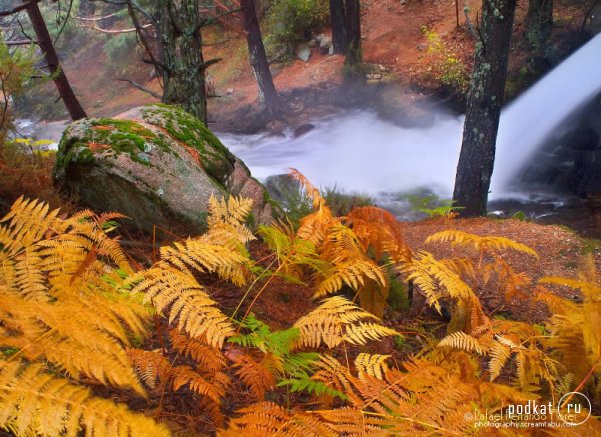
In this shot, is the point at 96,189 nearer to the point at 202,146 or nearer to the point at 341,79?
the point at 202,146

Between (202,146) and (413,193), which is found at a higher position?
(202,146)

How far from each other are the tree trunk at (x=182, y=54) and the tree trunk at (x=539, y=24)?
42.2ft

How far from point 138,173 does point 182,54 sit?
2.59 meters

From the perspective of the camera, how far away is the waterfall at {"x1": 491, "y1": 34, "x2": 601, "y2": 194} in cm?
1198

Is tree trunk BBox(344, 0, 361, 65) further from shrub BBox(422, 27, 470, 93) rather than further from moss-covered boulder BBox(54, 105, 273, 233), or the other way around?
moss-covered boulder BBox(54, 105, 273, 233)

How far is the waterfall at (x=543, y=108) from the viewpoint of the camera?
12.0 metres

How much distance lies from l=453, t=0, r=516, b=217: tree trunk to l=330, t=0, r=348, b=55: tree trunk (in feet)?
32.9

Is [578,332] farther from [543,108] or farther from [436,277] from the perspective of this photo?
[543,108]

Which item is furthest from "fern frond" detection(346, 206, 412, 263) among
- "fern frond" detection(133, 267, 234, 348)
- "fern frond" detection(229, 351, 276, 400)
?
"fern frond" detection(133, 267, 234, 348)

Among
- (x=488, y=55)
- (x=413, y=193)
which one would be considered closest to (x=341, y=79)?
(x=413, y=193)

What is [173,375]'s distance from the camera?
1978mm

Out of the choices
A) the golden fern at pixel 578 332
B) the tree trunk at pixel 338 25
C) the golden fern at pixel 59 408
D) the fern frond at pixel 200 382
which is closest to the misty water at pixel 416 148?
the tree trunk at pixel 338 25

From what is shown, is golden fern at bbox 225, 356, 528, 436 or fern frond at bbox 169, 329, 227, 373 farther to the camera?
fern frond at bbox 169, 329, 227, 373

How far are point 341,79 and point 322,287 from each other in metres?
14.9
